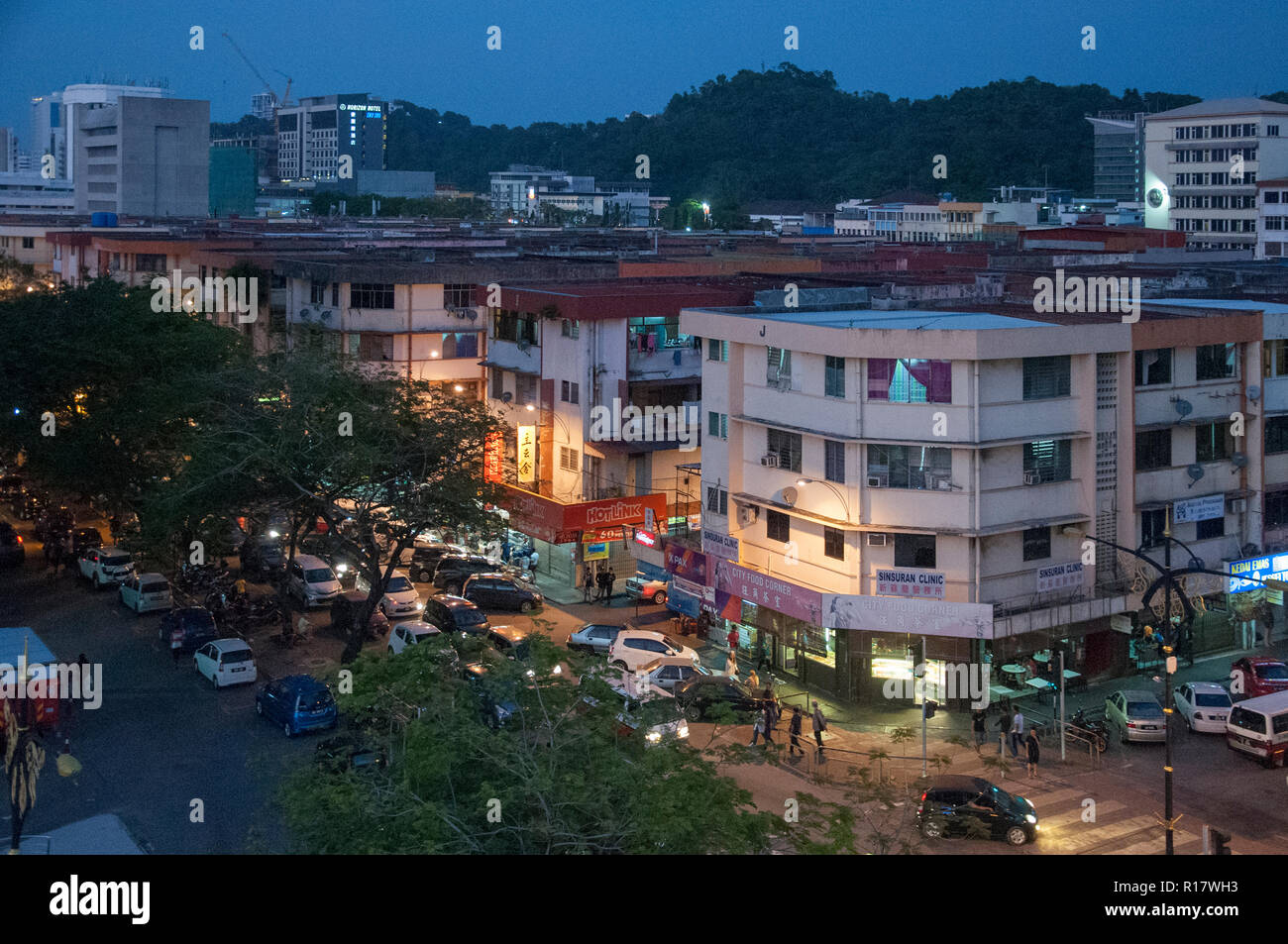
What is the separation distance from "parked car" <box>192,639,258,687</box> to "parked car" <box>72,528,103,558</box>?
12.3m

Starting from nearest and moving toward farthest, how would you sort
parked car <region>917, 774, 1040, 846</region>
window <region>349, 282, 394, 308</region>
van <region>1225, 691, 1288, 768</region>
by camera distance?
parked car <region>917, 774, 1040, 846</region> < van <region>1225, 691, 1288, 768</region> < window <region>349, 282, 394, 308</region>

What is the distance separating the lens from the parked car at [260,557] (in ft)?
117

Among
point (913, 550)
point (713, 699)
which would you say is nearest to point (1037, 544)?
point (913, 550)

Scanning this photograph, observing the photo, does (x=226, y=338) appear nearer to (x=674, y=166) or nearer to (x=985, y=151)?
(x=985, y=151)

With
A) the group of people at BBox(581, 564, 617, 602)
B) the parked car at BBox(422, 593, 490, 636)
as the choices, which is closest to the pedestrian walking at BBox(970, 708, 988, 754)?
the parked car at BBox(422, 593, 490, 636)

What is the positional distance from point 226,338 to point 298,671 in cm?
1349

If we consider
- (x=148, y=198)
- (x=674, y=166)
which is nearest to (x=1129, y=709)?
(x=148, y=198)

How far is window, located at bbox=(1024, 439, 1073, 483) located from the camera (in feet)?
85.5

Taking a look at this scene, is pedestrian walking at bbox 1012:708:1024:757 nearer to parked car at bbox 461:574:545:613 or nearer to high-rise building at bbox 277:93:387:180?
parked car at bbox 461:574:545:613

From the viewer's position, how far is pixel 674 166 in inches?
6009

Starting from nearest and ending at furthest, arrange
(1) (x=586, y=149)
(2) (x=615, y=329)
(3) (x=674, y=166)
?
(2) (x=615, y=329) < (3) (x=674, y=166) < (1) (x=586, y=149)

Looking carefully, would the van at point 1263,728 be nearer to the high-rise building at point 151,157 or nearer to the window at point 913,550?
the window at point 913,550

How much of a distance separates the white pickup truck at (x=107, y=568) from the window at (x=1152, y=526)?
25.7 meters
